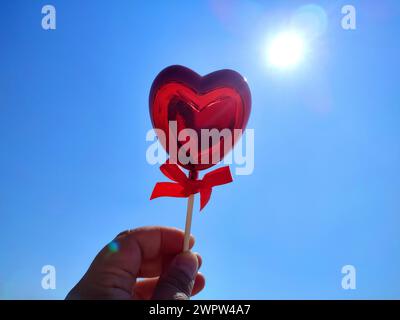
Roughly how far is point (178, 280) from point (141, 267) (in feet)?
1.58

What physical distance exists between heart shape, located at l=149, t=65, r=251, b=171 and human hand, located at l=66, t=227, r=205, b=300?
61 centimetres

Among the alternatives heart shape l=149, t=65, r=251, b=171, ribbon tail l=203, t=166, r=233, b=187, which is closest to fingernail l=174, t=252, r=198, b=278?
ribbon tail l=203, t=166, r=233, b=187

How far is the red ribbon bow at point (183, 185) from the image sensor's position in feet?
6.41

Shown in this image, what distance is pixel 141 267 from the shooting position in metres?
2.14

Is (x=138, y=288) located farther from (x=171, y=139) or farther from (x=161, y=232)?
(x=171, y=139)

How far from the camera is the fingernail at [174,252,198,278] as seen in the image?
6.00 feet

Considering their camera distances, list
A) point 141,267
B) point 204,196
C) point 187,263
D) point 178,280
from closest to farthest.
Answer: point 178,280 < point 187,263 < point 204,196 < point 141,267

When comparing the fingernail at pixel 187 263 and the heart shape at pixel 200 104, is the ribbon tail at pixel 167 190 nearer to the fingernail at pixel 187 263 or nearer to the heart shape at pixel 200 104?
the heart shape at pixel 200 104

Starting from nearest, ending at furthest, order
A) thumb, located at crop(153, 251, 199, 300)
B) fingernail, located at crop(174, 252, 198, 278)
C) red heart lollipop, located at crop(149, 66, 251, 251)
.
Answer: thumb, located at crop(153, 251, 199, 300) → fingernail, located at crop(174, 252, 198, 278) → red heart lollipop, located at crop(149, 66, 251, 251)

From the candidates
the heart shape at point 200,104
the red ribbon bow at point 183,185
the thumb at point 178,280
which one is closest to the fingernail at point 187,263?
the thumb at point 178,280

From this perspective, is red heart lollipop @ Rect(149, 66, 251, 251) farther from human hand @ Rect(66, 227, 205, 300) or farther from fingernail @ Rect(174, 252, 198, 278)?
human hand @ Rect(66, 227, 205, 300)

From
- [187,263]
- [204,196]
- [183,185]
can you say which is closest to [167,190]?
[183,185]

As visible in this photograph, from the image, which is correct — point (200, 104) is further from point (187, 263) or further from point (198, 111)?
point (187, 263)
